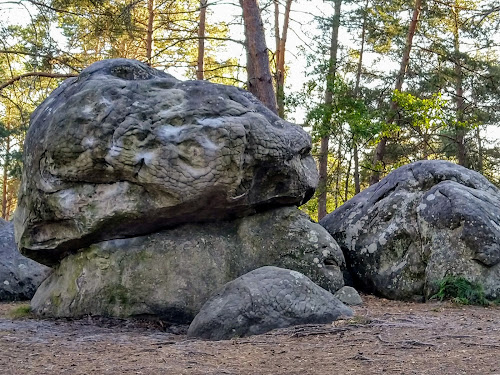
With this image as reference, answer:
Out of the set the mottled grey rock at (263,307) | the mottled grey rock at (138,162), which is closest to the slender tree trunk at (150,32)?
the mottled grey rock at (138,162)

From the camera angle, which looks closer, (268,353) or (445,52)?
(268,353)

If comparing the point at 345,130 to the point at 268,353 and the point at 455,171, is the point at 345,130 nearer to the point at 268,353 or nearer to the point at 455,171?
the point at 455,171

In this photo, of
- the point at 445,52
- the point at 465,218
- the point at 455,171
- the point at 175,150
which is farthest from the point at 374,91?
the point at 175,150

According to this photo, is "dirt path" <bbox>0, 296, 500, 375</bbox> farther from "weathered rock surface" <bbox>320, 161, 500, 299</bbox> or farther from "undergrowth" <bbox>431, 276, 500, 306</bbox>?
"weathered rock surface" <bbox>320, 161, 500, 299</bbox>

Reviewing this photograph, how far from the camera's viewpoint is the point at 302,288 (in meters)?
4.82

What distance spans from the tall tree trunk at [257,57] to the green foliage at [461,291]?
15.3 ft

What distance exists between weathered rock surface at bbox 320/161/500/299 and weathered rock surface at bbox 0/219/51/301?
435 cm

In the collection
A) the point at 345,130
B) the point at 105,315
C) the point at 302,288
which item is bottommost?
the point at 105,315

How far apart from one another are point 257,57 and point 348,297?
516 centimetres

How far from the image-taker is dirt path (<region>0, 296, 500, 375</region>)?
131 inches

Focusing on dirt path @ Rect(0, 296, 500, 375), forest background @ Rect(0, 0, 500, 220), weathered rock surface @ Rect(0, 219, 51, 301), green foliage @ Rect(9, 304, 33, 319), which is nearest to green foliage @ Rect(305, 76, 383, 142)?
forest background @ Rect(0, 0, 500, 220)

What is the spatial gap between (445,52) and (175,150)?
43.7ft

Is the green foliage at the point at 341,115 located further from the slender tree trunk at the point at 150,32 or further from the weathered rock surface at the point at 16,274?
the weathered rock surface at the point at 16,274

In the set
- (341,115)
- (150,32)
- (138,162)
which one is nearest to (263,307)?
(138,162)
